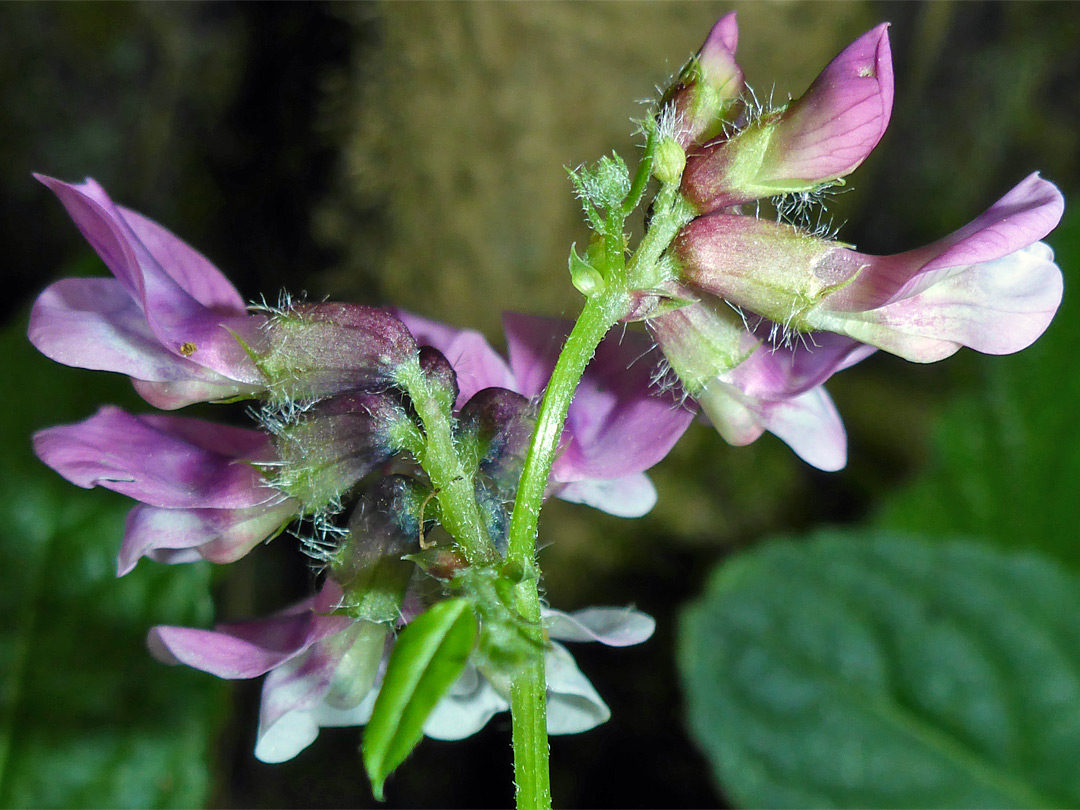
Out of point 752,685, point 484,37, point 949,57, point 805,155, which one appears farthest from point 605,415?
point 949,57

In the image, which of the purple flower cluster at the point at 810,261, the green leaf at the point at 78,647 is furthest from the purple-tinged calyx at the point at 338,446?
the green leaf at the point at 78,647

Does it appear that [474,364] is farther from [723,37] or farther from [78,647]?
[78,647]

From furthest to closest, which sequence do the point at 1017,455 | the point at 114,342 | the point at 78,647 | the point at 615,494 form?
the point at 1017,455, the point at 78,647, the point at 615,494, the point at 114,342

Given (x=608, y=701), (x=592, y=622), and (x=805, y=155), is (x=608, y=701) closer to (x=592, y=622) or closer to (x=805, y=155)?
(x=592, y=622)

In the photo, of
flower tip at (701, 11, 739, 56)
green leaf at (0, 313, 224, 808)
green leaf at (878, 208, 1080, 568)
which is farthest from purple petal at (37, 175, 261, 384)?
green leaf at (878, 208, 1080, 568)

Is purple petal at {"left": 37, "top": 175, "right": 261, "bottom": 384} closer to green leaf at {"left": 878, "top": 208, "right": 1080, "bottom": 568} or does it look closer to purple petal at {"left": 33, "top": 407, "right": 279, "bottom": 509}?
purple petal at {"left": 33, "top": 407, "right": 279, "bottom": 509}

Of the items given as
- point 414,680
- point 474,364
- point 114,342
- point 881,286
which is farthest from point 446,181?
point 414,680
